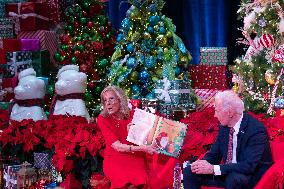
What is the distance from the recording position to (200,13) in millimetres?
11680

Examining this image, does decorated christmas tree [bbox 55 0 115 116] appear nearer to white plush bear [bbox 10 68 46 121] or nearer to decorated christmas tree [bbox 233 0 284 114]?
white plush bear [bbox 10 68 46 121]

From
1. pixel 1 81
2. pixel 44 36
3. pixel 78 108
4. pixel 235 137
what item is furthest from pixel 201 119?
pixel 44 36

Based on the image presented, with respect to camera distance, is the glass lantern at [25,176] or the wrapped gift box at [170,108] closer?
the glass lantern at [25,176]

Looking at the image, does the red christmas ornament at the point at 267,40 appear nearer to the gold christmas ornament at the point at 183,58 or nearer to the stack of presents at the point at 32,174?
the gold christmas ornament at the point at 183,58

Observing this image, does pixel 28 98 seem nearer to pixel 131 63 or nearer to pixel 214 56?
pixel 131 63

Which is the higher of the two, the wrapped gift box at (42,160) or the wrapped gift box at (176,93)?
the wrapped gift box at (176,93)

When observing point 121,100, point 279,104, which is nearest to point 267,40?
point 279,104

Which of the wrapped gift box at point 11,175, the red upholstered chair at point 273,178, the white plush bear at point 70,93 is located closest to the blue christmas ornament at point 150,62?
the white plush bear at point 70,93

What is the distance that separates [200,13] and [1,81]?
420 cm

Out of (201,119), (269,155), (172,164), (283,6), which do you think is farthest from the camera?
(283,6)

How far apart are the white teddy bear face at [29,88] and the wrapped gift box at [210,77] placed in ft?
8.62

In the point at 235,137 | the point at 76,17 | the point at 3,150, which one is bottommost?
the point at 3,150

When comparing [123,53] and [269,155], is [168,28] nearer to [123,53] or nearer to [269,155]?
[123,53]

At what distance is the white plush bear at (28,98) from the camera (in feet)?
27.0
